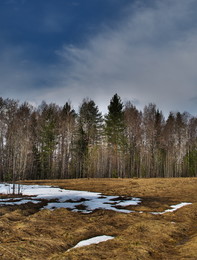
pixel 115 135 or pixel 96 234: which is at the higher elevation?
pixel 115 135

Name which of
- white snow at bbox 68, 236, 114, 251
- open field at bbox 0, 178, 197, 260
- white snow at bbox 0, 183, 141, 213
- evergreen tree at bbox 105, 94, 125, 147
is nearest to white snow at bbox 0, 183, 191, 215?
white snow at bbox 0, 183, 141, 213

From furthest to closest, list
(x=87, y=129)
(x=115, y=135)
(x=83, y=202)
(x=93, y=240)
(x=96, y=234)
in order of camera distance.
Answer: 1. (x=87, y=129)
2. (x=115, y=135)
3. (x=83, y=202)
4. (x=96, y=234)
5. (x=93, y=240)

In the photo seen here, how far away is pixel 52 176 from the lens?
33.7 metres

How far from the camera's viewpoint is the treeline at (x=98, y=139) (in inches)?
1305

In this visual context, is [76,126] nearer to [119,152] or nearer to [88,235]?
[119,152]

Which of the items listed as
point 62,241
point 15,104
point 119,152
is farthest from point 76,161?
point 62,241

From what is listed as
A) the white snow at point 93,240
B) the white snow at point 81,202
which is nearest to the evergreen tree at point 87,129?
the white snow at point 81,202

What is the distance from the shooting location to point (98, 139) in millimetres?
35438

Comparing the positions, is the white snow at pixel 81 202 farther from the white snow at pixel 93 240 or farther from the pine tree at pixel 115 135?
the pine tree at pixel 115 135

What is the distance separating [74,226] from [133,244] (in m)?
2.08

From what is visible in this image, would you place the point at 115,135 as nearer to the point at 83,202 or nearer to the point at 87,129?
the point at 87,129

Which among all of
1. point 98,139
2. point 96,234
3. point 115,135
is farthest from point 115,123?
point 96,234

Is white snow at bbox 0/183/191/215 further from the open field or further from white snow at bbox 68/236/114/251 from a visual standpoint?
white snow at bbox 68/236/114/251

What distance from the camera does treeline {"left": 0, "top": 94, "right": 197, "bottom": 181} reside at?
3316cm
